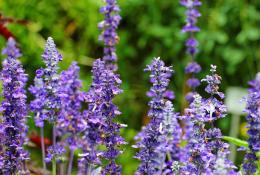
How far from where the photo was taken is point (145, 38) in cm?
621

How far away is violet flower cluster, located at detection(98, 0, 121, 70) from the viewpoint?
303 centimetres

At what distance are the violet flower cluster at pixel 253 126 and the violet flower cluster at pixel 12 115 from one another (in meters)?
0.83

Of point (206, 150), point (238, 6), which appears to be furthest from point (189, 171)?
point (238, 6)

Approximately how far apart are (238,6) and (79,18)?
1486mm

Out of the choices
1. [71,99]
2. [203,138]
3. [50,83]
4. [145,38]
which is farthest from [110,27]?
[145,38]

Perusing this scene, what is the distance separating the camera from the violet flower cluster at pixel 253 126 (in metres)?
2.14

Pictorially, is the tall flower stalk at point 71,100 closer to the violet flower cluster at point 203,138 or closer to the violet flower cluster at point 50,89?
the violet flower cluster at point 50,89

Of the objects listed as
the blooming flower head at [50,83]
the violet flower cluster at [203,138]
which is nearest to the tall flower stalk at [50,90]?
the blooming flower head at [50,83]

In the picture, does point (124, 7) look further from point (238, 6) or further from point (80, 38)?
point (238, 6)

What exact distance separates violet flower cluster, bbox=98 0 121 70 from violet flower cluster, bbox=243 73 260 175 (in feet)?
3.35

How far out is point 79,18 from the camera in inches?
234

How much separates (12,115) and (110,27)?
2.95ft

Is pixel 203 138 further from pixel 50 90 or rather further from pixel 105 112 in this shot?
pixel 50 90

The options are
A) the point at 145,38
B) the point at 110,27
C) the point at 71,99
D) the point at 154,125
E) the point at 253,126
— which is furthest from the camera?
the point at 145,38
